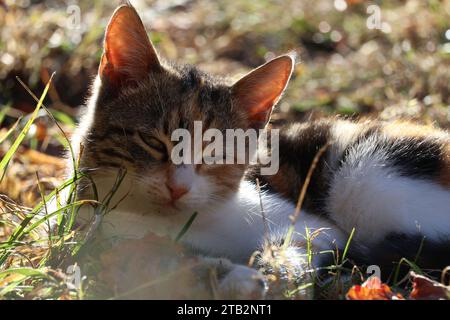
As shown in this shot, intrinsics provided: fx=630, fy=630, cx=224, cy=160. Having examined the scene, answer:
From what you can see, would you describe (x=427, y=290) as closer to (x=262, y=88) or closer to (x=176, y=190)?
(x=176, y=190)

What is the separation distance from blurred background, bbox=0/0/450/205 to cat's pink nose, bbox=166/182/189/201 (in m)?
1.58

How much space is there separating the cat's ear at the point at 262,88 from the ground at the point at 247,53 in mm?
1042

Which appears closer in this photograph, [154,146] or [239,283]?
[239,283]

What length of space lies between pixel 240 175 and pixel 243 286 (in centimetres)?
83

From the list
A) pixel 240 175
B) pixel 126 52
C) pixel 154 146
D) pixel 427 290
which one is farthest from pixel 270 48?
pixel 427 290

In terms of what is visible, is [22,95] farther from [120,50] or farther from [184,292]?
[184,292]

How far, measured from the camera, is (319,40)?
5.79 metres

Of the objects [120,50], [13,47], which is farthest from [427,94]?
[13,47]

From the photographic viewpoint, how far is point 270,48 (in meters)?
5.48

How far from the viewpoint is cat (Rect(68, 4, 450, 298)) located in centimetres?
246

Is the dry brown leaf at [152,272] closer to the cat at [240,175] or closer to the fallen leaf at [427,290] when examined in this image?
the cat at [240,175]

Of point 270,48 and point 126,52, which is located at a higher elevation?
point 270,48

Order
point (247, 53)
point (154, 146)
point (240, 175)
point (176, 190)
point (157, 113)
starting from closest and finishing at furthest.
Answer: point (176, 190), point (154, 146), point (157, 113), point (240, 175), point (247, 53)
